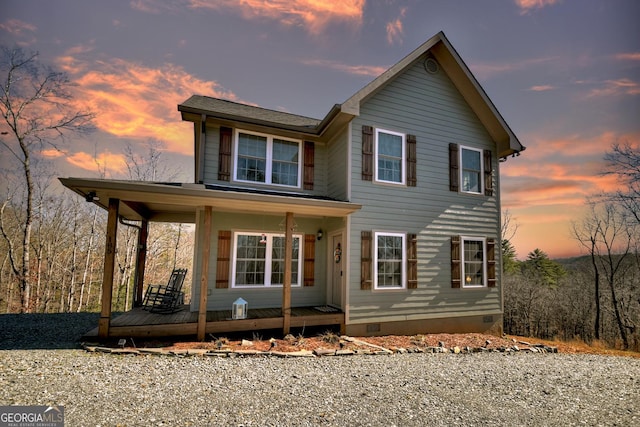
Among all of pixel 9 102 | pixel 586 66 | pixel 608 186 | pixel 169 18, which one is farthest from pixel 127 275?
pixel 608 186

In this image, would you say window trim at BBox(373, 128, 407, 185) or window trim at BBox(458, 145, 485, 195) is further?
window trim at BBox(458, 145, 485, 195)

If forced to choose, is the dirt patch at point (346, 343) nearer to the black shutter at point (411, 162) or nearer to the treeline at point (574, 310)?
the black shutter at point (411, 162)

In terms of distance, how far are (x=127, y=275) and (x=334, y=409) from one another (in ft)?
59.9

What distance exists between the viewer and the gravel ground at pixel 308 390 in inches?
129

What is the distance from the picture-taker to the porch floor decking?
5.81 meters

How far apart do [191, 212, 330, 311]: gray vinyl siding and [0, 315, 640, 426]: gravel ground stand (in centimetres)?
242

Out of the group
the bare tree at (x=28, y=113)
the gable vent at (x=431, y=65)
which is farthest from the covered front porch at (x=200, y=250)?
the bare tree at (x=28, y=113)

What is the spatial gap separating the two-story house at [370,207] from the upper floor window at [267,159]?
28mm

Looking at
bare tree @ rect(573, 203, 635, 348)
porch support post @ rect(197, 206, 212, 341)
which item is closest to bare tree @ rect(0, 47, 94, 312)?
porch support post @ rect(197, 206, 212, 341)

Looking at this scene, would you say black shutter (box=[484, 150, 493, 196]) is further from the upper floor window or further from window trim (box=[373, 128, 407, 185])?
the upper floor window

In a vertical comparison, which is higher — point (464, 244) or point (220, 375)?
point (464, 244)

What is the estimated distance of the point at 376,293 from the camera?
743 centimetres

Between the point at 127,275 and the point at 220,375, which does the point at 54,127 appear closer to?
the point at 127,275

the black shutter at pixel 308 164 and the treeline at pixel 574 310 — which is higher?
the black shutter at pixel 308 164
